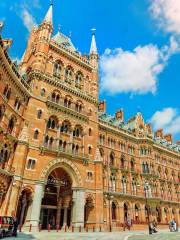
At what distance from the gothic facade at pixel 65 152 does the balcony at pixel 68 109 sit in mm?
172

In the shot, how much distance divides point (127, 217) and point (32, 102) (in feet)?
95.8

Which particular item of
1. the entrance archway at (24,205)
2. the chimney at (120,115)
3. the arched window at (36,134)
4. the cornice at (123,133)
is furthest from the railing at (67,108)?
the chimney at (120,115)

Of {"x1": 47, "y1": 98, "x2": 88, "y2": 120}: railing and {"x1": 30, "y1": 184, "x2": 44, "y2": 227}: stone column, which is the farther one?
{"x1": 47, "y1": 98, "x2": 88, "y2": 120}: railing

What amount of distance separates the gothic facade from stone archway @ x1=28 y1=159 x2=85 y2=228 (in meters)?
0.15

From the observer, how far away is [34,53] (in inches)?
1614

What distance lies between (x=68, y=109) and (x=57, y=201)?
15.9m

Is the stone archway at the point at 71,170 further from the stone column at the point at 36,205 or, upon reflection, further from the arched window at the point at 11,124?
the arched window at the point at 11,124

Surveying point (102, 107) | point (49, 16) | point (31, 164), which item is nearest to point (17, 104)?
point (31, 164)

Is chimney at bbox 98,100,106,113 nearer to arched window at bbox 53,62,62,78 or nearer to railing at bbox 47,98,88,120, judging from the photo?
railing at bbox 47,98,88,120

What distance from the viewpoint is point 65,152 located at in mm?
35531

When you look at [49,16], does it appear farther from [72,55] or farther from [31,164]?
[31,164]

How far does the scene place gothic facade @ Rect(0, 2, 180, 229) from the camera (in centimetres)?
2986

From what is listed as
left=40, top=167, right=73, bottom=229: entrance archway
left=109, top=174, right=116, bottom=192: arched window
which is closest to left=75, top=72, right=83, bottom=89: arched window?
left=40, top=167, right=73, bottom=229: entrance archway

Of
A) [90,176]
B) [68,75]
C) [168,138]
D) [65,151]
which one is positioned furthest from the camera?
[168,138]
